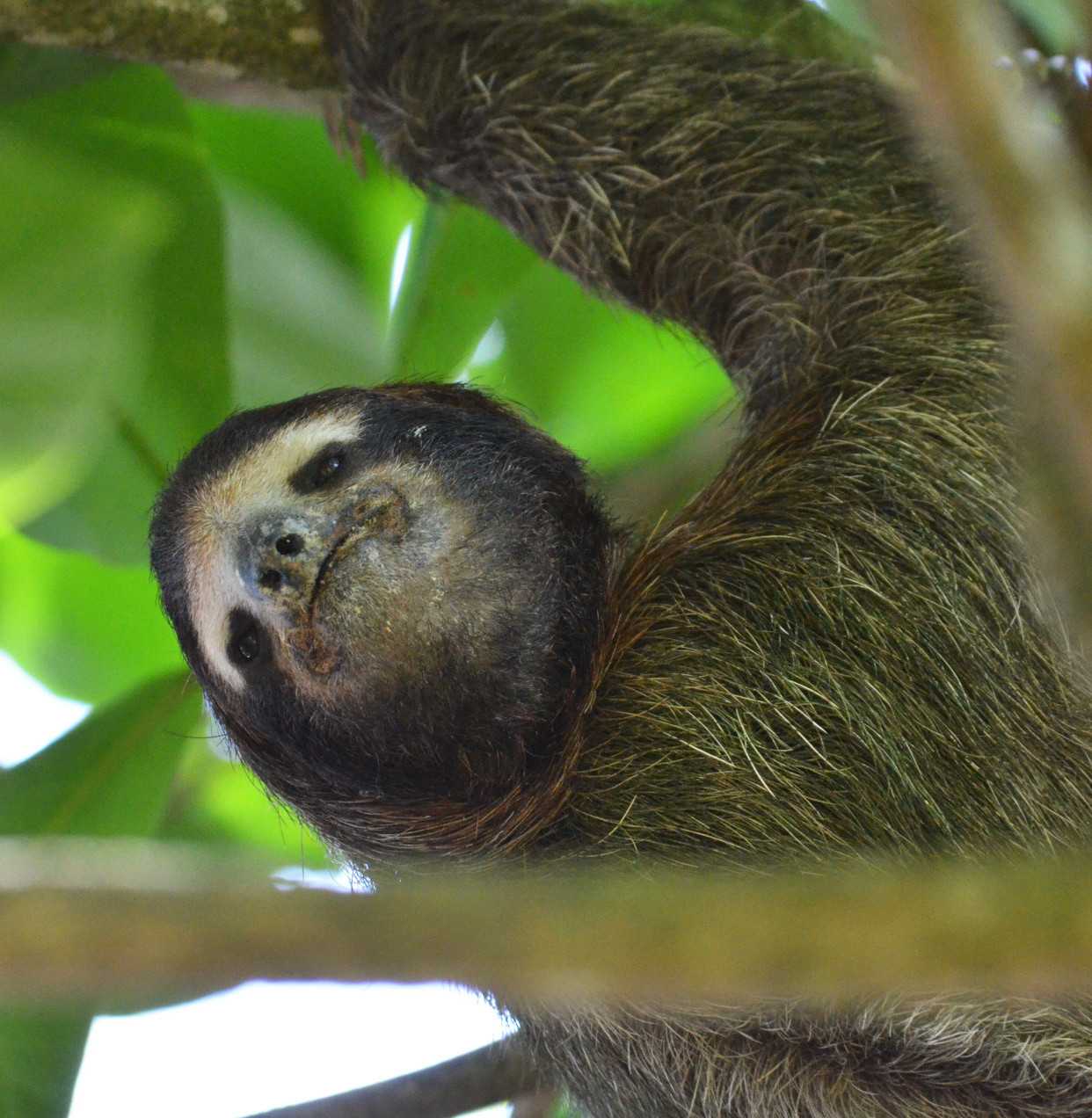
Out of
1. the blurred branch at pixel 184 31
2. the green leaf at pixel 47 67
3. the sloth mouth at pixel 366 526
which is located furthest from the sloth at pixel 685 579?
the green leaf at pixel 47 67

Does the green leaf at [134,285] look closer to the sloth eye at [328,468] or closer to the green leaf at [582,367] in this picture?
the sloth eye at [328,468]

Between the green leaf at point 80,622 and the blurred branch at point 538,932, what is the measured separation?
15.3 ft

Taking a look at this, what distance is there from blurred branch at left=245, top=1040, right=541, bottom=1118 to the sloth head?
2.65ft

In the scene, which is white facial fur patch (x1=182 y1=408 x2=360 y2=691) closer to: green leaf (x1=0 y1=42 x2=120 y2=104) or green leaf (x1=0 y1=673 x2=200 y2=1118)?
green leaf (x1=0 y1=673 x2=200 y2=1118)

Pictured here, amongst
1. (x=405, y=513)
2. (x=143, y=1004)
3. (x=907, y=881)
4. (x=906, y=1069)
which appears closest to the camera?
(x=907, y=881)

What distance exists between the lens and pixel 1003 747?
400 centimetres

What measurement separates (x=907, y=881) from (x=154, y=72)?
4750mm

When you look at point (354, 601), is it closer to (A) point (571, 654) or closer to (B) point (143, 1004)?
(A) point (571, 654)

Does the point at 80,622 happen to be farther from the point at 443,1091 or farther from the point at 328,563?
the point at 443,1091

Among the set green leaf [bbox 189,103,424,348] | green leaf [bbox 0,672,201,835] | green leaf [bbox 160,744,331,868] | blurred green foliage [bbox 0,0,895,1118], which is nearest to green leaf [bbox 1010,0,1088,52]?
blurred green foliage [bbox 0,0,895,1118]

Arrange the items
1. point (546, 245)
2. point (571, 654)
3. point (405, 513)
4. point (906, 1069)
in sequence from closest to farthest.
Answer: point (906, 1069), point (405, 513), point (571, 654), point (546, 245)

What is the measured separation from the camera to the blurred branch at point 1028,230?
2.98 feet

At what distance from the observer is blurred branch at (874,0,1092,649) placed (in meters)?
→ 0.91

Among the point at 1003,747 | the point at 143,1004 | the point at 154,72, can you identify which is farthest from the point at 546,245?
the point at 143,1004
